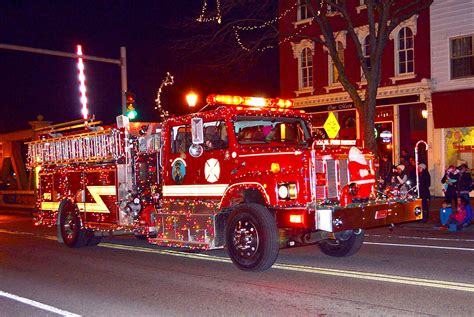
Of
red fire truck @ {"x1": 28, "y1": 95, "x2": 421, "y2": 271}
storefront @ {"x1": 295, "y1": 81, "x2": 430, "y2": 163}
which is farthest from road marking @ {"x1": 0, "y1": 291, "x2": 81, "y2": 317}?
storefront @ {"x1": 295, "y1": 81, "x2": 430, "y2": 163}

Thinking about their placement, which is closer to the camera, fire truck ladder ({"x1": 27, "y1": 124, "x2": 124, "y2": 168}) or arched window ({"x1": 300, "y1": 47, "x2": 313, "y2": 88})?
fire truck ladder ({"x1": 27, "y1": 124, "x2": 124, "y2": 168})

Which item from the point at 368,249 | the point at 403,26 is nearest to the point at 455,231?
the point at 368,249

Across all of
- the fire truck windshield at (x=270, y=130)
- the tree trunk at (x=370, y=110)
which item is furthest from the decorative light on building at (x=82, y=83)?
the fire truck windshield at (x=270, y=130)

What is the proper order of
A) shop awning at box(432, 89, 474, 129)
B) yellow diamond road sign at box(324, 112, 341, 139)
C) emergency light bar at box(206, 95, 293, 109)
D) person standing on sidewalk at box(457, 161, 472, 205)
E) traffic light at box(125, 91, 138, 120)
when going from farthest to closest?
shop awning at box(432, 89, 474, 129), traffic light at box(125, 91, 138, 120), yellow diamond road sign at box(324, 112, 341, 139), person standing on sidewalk at box(457, 161, 472, 205), emergency light bar at box(206, 95, 293, 109)

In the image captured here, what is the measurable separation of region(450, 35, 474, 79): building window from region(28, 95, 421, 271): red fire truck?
47.5ft

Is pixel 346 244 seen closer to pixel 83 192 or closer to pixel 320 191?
pixel 320 191

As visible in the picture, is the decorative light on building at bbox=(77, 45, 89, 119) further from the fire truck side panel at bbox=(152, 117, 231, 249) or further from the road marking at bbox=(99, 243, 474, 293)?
the road marking at bbox=(99, 243, 474, 293)

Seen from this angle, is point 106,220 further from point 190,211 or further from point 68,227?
point 190,211

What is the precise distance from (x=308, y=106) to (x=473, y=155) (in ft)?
26.1

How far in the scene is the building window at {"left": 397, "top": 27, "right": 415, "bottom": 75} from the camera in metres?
24.7

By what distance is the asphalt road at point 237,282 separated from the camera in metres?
6.94

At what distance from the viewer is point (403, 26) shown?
24.7m

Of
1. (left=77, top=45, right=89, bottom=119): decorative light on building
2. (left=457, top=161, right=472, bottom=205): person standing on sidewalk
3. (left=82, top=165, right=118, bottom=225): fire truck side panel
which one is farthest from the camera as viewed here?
(left=77, top=45, right=89, bottom=119): decorative light on building

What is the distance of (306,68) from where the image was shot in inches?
1117
